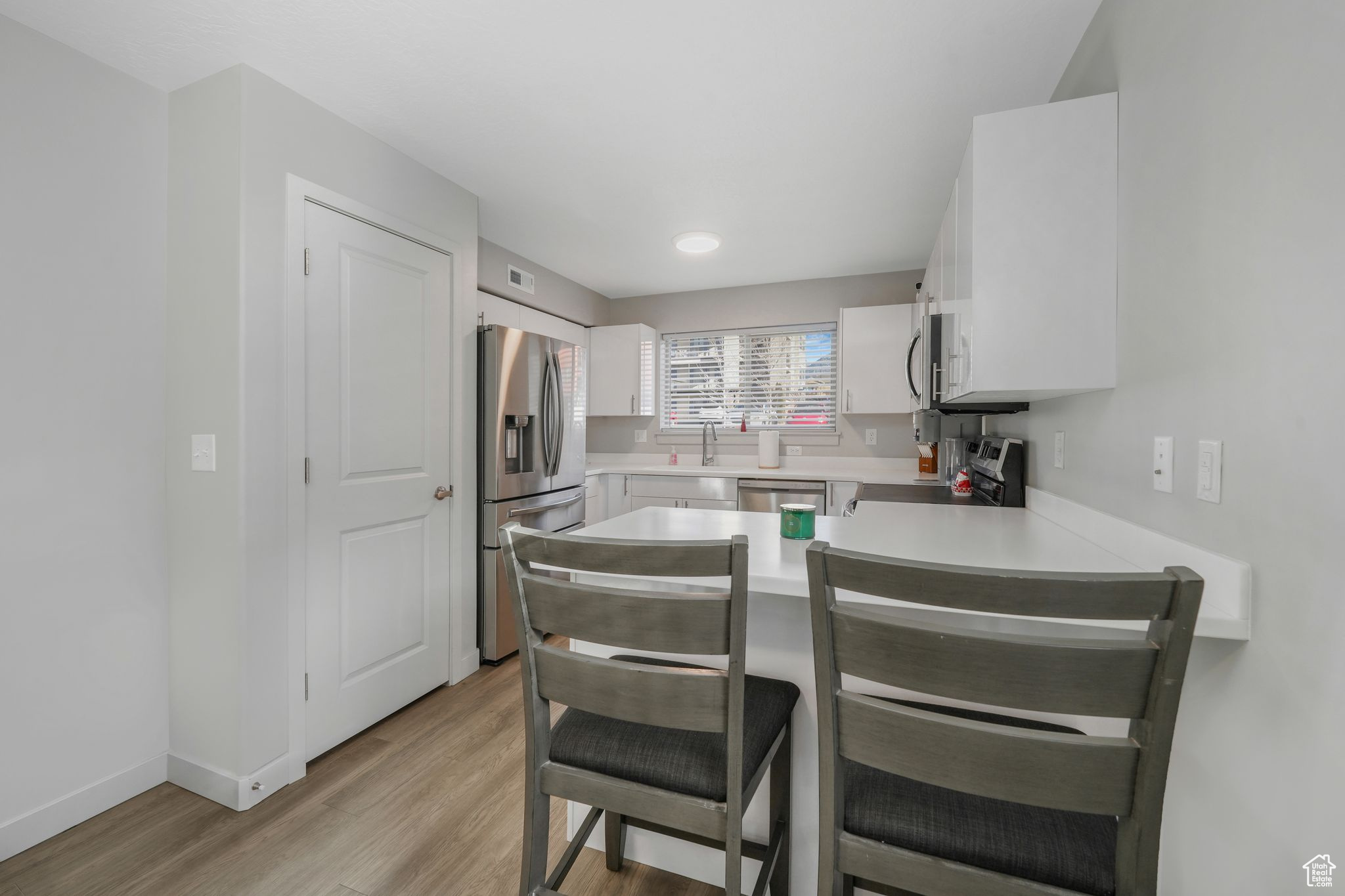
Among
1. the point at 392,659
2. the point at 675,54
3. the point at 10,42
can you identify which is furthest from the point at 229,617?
the point at 675,54

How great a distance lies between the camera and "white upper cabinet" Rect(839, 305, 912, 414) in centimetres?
403

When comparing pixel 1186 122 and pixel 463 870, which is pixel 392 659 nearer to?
pixel 463 870

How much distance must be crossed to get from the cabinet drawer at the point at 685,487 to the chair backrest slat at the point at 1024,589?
3447 millimetres

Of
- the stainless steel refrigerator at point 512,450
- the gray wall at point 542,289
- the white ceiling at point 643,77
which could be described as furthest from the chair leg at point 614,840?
the gray wall at point 542,289

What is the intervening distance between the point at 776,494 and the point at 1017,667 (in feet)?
10.9

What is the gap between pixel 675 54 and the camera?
5.97 ft

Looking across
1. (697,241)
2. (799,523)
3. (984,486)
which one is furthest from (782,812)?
(697,241)

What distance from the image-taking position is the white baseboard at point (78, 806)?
165 cm

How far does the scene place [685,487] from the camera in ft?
14.2

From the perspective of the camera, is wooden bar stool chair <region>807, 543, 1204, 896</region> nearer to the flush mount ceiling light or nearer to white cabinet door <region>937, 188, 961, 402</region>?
white cabinet door <region>937, 188, 961, 402</region>

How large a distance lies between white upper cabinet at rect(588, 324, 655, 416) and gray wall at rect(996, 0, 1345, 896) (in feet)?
12.1

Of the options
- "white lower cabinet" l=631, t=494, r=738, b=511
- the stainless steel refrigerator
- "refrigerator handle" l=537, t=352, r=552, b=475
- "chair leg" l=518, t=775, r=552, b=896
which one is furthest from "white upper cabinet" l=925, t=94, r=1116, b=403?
"white lower cabinet" l=631, t=494, r=738, b=511

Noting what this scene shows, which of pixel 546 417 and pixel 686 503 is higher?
pixel 546 417

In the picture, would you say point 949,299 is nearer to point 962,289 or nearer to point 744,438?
point 962,289
